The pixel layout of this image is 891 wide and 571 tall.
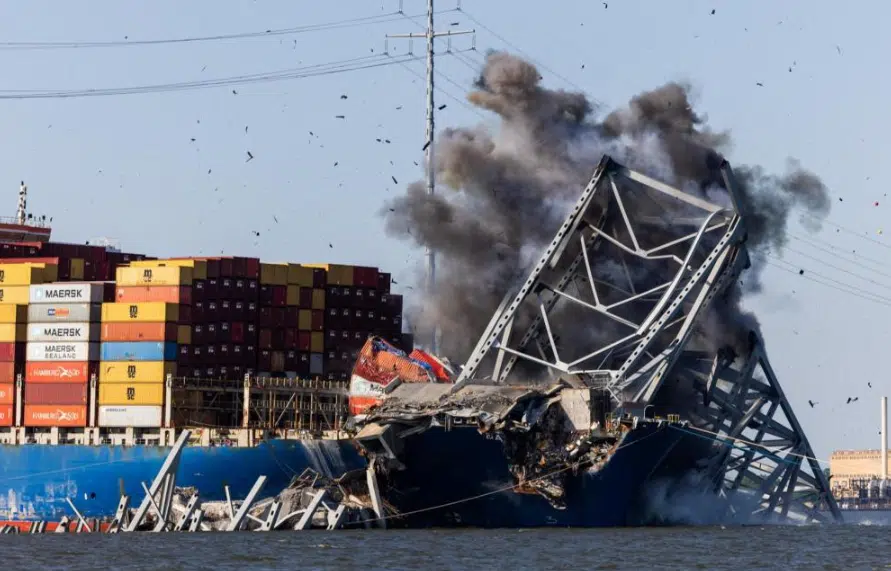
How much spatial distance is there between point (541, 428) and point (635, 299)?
25.7ft

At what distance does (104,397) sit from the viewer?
88.3 m

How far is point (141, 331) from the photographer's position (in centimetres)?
8812

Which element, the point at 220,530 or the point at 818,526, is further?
the point at 818,526

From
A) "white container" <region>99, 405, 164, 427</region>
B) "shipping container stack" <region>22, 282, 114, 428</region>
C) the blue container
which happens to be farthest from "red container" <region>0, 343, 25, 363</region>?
"white container" <region>99, 405, 164, 427</region>

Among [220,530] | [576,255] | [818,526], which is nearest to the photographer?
[220,530]

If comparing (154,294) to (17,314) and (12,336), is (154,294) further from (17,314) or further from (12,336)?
(12,336)

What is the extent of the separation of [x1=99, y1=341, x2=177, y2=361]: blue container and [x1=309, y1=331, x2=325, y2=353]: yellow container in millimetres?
8103

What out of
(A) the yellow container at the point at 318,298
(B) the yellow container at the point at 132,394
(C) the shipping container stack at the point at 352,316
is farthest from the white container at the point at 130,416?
(A) the yellow container at the point at 318,298

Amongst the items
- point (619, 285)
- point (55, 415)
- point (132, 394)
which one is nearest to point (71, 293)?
point (55, 415)

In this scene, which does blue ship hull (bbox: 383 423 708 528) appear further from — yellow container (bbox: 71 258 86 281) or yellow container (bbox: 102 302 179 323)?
yellow container (bbox: 71 258 86 281)

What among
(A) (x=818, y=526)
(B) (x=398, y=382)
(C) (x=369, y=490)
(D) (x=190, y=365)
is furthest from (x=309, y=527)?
(A) (x=818, y=526)

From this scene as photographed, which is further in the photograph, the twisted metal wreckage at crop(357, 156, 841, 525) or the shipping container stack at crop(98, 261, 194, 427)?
the shipping container stack at crop(98, 261, 194, 427)

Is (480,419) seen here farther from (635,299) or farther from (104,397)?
(104,397)

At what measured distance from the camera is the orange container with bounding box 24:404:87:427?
88562 mm
